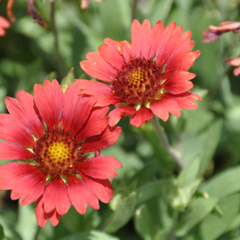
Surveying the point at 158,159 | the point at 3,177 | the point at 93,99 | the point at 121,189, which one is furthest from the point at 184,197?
the point at 3,177

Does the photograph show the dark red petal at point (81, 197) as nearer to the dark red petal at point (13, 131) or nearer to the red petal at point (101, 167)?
the red petal at point (101, 167)

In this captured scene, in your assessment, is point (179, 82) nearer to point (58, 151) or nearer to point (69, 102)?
point (69, 102)

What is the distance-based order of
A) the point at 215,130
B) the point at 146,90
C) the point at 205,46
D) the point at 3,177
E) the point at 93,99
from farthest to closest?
1. the point at 205,46
2. the point at 215,130
3. the point at 146,90
4. the point at 93,99
5. the point at 3,177

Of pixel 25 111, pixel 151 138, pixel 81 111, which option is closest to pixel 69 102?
pixel 81 111

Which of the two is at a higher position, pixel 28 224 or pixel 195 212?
pixel 195 212

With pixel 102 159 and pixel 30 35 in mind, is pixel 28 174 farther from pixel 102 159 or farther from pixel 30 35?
pixel 30 35

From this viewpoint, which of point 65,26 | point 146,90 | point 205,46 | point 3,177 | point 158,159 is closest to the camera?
point 3,177
